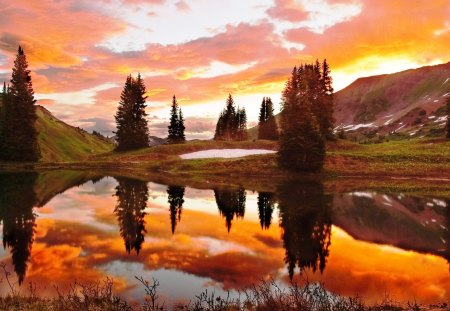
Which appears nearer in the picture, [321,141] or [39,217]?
[39,217]

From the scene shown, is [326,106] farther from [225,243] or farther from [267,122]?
[225,243]

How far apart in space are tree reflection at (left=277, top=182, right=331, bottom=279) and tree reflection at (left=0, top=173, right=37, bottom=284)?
9.62 metres

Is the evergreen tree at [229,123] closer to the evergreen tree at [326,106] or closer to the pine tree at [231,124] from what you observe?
the pine tree at [231,124]

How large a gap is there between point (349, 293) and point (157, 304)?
5.66 metres

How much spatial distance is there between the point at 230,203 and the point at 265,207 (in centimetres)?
326

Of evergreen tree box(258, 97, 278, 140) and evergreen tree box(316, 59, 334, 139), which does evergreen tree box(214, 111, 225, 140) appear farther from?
evergreen tree box(316, 59, 334, 139)

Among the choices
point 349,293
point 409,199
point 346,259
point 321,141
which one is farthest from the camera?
point 321,141

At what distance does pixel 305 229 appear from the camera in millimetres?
19953

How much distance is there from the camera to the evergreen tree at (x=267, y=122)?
358 feet

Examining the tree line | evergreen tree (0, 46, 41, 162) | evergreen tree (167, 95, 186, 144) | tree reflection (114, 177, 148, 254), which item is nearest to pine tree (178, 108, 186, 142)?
evergreen tree (167, 95, 186, 144)

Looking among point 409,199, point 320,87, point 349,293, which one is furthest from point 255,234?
point 320,87

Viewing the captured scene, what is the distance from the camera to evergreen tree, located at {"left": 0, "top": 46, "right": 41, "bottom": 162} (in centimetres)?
6862

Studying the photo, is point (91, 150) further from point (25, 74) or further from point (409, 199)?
point (409, 199)

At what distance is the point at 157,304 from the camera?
994 centimetres
